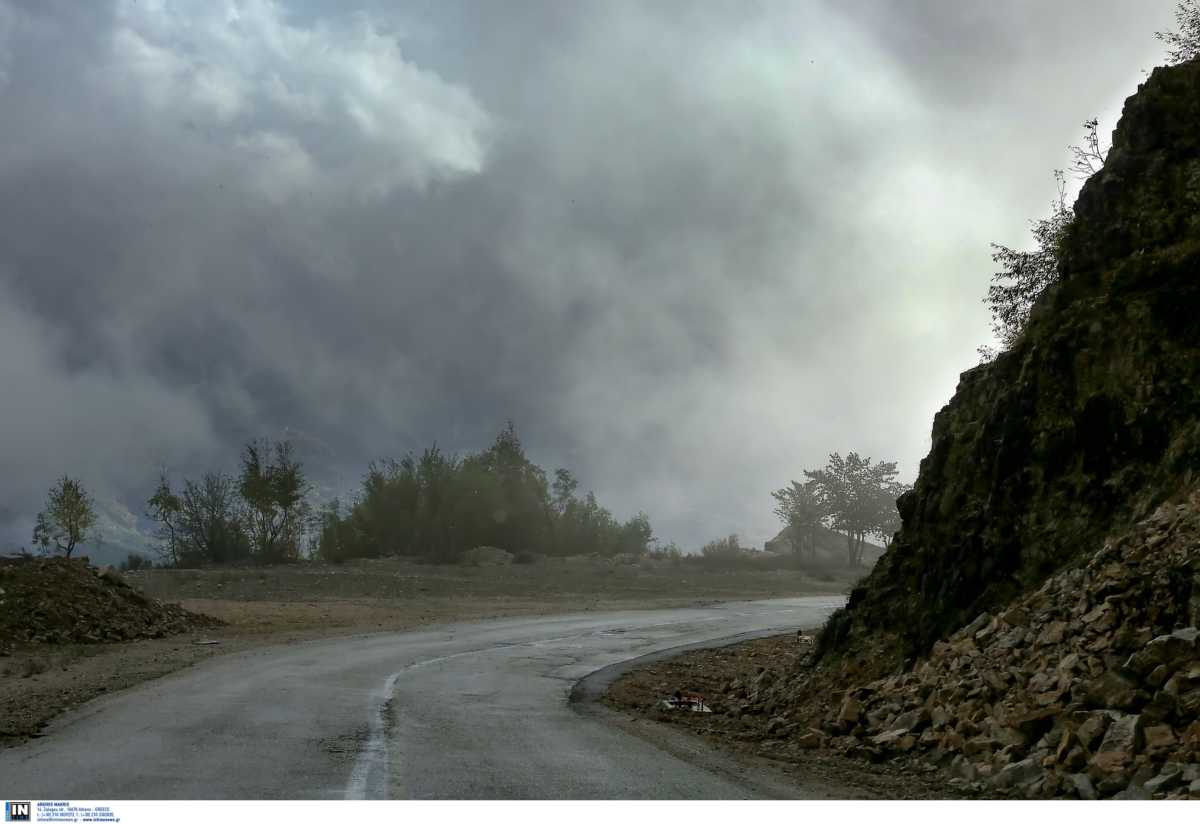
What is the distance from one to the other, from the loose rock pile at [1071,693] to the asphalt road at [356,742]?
233 centimetres

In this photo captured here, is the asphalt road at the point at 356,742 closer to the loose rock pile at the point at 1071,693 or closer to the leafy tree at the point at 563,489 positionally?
the loose rock pile at the point at 1071,693

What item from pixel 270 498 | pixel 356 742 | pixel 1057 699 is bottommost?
pixel 356 742

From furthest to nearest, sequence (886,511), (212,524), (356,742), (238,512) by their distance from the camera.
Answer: (886,511), (238,512), (212,524), (356,742)

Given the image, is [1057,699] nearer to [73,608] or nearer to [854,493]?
[73,608]

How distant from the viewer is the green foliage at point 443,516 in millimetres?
80312

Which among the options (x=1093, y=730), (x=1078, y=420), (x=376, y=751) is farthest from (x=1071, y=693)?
(x=376, y=751)

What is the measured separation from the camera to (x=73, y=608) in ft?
96.6

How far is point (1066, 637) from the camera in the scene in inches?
426

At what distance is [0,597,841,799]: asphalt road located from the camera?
334 inches

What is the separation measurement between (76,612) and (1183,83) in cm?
3014

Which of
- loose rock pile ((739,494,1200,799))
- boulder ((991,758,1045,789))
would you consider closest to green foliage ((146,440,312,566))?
loose rock pile ((739,494,1200,799))

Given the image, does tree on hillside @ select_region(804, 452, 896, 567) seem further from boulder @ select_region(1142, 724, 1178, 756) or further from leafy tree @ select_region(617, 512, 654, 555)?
boulder @ select_region(1142, 724, 1178, 756)

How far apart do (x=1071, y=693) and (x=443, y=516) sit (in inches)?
2877
